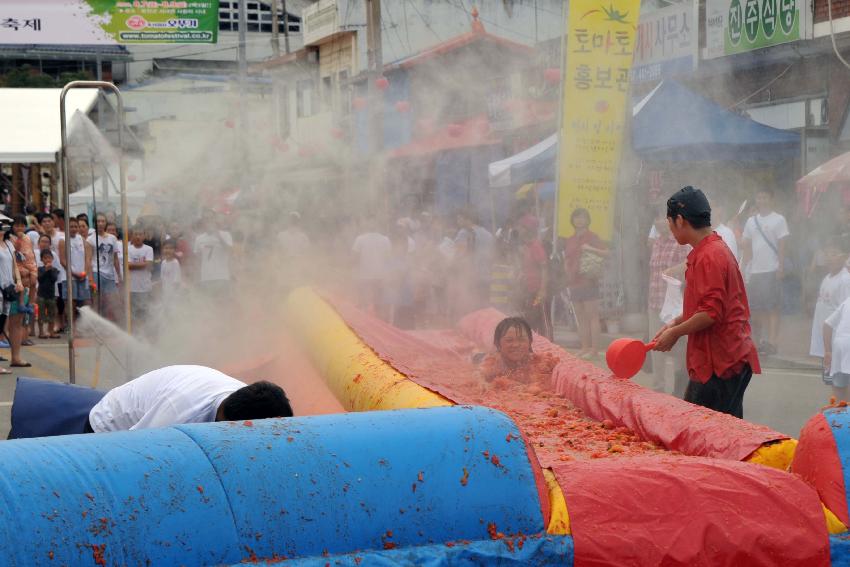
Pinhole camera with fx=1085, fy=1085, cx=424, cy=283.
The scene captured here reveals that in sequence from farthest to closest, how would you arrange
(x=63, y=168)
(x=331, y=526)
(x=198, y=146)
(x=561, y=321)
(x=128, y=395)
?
(x=198, y=146)
(x=561, y=321)
(x=63, y=168)
(x=128, y=395)
(x=331, y=526)

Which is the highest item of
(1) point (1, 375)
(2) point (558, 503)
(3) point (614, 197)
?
(3) point (614, 197)

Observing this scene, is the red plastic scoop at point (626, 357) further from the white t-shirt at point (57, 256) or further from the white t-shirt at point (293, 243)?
the white t-shirt at point (57, 256)

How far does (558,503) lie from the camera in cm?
306

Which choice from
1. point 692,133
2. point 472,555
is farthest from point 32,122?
point 472,555

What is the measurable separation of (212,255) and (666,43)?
8.27 metres

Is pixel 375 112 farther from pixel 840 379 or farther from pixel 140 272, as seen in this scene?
pixel 840 379

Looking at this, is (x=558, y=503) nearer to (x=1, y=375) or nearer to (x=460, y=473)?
(x=460, y=473)

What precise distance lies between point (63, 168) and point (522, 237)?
19.2 ft

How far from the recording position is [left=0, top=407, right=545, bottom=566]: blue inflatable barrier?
8.39ft

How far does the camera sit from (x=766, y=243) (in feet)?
37.5

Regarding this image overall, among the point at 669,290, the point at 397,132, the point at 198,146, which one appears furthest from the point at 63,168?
the point at 397,132

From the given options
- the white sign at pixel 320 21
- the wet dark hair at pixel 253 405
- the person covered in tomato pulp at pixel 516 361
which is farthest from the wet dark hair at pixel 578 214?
the white sign at pixel 320 21

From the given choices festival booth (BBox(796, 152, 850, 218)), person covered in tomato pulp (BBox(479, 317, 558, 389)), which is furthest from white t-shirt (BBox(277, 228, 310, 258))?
person covered in tomato pulp (BBox(479, 317, 558, 389))

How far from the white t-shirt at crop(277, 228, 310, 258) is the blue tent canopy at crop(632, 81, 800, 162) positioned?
14.7 feet
